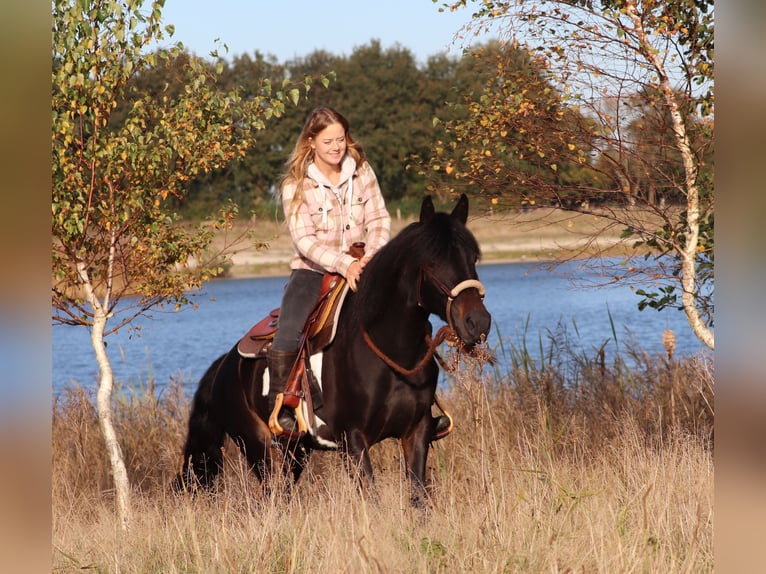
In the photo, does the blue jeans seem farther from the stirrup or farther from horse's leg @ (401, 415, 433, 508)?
horse's leg @ (401, 415, 433, 508)

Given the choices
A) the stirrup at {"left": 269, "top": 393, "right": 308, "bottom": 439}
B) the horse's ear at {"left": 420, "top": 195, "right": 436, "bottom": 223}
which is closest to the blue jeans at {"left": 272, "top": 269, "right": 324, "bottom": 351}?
the stirrup at {"left": 269, "top": 393, "right": 308, "bottom": 439}

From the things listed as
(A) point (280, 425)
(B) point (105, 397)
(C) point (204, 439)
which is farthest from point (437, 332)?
(B) point (105, 397)

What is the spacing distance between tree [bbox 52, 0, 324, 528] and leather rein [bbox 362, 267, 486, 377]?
7.44 ft

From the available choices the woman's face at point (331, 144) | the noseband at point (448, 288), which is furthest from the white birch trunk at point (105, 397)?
the noseband at point (448, 288)

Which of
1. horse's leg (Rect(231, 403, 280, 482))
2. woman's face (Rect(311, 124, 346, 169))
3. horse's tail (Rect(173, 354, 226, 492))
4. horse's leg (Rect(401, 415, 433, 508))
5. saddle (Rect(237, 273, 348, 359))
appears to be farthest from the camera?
horse's tail (Rect(173, 354, 226, 492))

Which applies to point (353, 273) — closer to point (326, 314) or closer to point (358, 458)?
point (326, 314)

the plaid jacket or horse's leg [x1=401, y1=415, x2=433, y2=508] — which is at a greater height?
the plaid jacket

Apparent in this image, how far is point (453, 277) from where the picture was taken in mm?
4363

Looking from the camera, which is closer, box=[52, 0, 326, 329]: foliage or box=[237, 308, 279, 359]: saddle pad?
box=[237, 308, 279, 359]: saddle pad

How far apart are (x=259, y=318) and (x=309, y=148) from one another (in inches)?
919

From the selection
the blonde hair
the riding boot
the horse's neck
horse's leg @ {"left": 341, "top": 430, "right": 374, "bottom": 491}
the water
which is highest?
the blonde hair

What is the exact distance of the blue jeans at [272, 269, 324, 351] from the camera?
209 inches

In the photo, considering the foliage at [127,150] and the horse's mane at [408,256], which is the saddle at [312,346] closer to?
the horse's mane at [408,256]

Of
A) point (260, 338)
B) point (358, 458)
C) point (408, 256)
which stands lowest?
point (358, 458)
